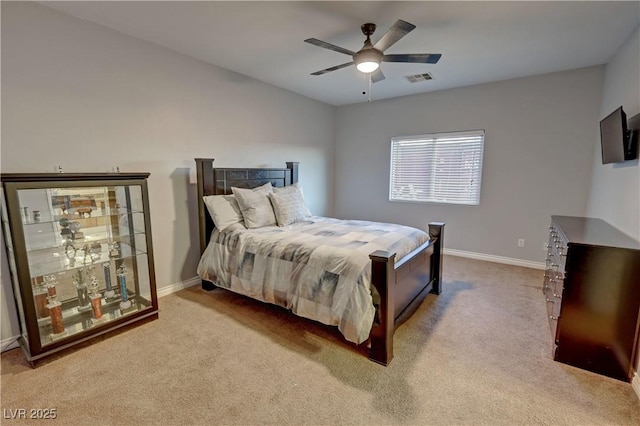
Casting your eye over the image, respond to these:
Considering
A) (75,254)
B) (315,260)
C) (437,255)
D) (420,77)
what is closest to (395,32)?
(315,260)

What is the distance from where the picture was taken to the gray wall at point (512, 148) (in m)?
3.68

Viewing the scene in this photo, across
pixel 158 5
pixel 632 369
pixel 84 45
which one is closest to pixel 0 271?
pixel 84 45

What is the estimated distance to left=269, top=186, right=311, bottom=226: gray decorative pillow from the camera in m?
3.45

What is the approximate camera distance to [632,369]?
1.88 m

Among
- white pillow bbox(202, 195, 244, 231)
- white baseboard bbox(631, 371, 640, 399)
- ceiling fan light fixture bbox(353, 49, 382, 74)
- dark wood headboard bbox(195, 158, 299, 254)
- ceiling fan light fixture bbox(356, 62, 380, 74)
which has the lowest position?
white baseboard bbox(631, 371, 640, 399)

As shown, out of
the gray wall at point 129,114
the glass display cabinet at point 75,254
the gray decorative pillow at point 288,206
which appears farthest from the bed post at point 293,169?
the glass display cabinet at point 75,254

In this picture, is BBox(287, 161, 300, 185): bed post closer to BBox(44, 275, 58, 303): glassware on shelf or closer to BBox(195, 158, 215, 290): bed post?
BBox(195, 158, 215, 290): bed post

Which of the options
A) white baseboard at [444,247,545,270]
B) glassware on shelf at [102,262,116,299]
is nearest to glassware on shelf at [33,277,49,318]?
glassware on shelf at [102,262,116,299]

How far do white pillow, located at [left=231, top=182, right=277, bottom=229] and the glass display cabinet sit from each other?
38.4 inches

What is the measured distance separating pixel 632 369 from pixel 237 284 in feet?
10.0

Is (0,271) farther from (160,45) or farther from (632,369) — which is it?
(632,369)

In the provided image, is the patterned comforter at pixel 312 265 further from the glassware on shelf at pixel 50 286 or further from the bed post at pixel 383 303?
the glassware on shelf at pixel 50 286

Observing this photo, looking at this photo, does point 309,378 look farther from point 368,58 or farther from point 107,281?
point 368,58

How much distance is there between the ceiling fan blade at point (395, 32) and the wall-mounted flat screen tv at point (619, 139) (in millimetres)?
1873
